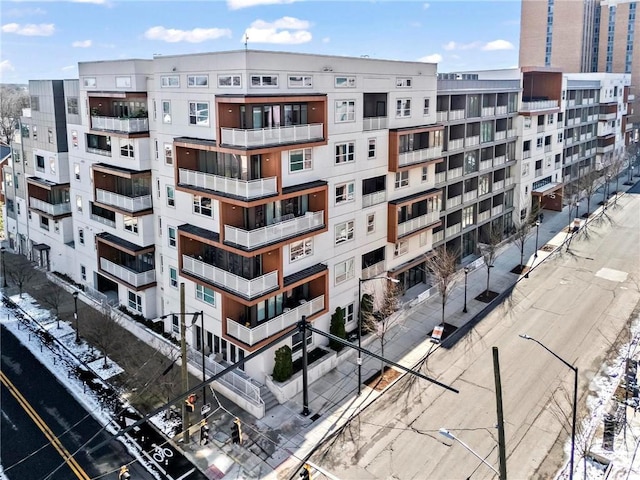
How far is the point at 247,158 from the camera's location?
28.2m

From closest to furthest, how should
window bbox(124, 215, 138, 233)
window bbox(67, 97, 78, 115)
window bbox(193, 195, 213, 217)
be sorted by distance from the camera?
window bbox(193, 195, 213, 217), window bbox(124, 215, 138, 233), window bbox(67, 97, 78, 115)

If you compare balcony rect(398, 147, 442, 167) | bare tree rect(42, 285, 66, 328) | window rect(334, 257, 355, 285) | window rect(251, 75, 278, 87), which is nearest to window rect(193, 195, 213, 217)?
window rect(251, 75, 278, 87)

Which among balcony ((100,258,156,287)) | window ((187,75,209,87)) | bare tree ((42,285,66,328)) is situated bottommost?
bare tree ((42,285,66,328))

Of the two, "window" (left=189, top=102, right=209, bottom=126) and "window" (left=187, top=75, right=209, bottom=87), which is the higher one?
"window" (left=187, top=75, right=209, bottom=87)

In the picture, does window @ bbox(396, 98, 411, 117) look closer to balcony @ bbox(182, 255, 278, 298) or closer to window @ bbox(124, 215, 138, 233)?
balcony @ bbox(182, 255, 278, 298)

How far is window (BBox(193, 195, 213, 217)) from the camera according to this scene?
99.4 feet

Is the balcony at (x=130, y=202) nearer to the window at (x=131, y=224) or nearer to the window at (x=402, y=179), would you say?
the window at (x=131, y=224)

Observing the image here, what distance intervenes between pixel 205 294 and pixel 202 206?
498cm

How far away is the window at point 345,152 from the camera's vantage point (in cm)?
3238

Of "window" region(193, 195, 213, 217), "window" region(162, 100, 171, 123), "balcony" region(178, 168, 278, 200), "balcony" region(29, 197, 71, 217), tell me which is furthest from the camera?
"balcony" region(29, 197, 71, 217)

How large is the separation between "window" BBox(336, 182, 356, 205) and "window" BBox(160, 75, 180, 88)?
10771 millimetres

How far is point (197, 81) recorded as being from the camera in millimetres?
29094

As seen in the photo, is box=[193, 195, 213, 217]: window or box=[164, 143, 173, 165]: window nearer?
box=[193, 195, 213, 217]: window

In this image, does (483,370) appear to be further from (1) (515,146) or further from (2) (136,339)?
(1) (515,146)
